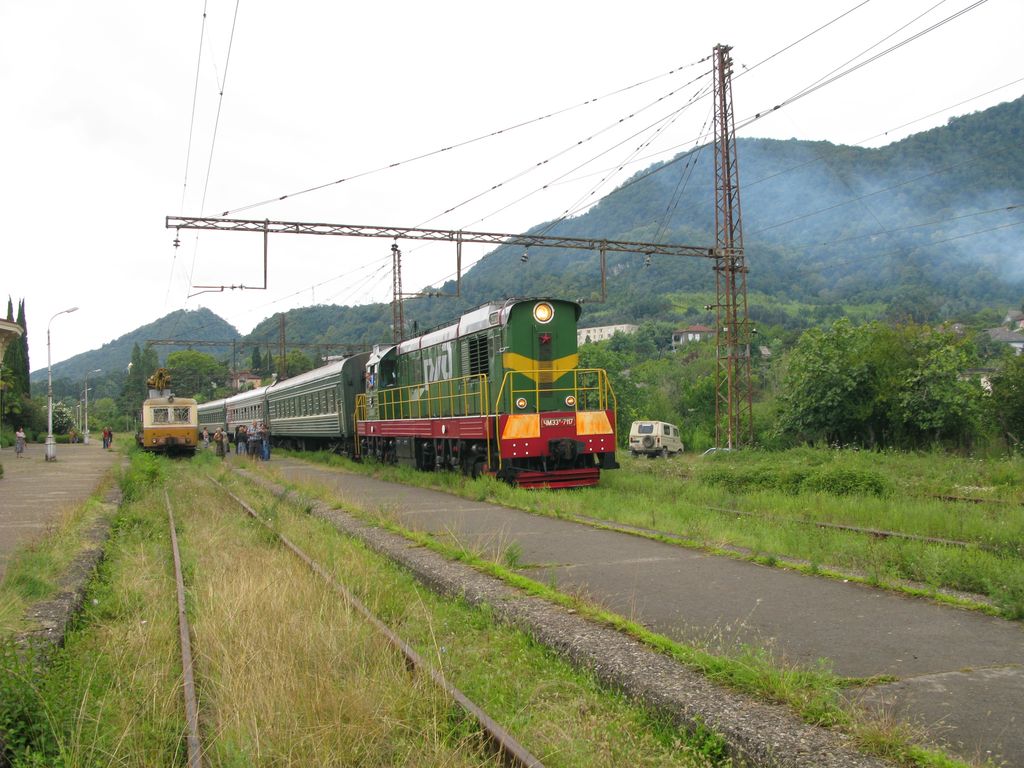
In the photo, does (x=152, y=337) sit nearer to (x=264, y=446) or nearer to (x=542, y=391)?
(x=264, y=446)

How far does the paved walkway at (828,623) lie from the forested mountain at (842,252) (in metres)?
61.5

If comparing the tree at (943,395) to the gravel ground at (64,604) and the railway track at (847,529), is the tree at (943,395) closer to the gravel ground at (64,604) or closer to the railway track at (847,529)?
the railway track at (847,529)

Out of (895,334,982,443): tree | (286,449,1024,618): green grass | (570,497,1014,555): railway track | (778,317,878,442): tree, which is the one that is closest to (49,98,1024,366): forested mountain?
(778,317,878,442): tree

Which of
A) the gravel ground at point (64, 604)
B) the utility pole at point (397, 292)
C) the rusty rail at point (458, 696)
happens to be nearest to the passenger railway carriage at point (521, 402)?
the gravel ground at point (64, 604)

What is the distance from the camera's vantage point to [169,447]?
3300 cm

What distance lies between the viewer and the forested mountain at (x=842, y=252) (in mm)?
97375

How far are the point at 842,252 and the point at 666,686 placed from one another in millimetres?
156874

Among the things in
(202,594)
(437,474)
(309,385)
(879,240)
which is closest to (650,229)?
(879,240)

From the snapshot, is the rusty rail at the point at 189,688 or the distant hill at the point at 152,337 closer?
the rusty rail at the point at 189,688

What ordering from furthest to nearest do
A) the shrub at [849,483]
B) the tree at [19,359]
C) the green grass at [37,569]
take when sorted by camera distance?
the tree at [19,359]
the shrub at [849,483]
the green grass at [37,569]

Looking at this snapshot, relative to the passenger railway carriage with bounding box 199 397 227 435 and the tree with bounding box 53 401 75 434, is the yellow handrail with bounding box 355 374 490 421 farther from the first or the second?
the tree with bounding box 53 401 75 434

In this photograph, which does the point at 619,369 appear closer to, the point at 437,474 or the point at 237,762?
the point at 437,474

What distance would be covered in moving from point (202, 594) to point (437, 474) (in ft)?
35.3

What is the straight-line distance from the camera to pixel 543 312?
16.2m
